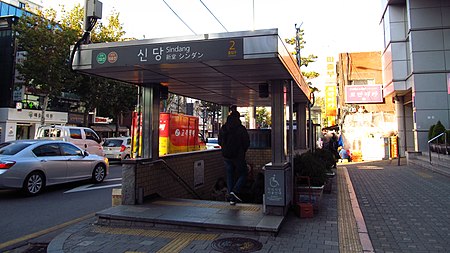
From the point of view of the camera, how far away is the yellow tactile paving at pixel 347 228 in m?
4.45

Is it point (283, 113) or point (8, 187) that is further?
point (8, 187)

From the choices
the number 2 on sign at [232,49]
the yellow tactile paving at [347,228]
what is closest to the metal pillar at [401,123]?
the yellow tactile paving at [347,228]

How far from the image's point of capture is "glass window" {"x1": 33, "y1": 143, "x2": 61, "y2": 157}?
8.97 metres

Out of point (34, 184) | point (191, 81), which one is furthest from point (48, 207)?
point (191, 81)

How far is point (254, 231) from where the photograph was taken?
4895mm

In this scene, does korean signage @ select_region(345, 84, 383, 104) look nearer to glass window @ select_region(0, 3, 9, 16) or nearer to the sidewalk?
the sidewalk

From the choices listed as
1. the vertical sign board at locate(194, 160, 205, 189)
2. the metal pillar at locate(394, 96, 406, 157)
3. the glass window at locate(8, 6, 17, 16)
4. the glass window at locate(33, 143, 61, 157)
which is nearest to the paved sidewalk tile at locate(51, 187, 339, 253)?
the vertical sign board at locate(194, 160, 205, 189)

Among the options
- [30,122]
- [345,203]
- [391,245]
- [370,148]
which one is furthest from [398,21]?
[30,122]

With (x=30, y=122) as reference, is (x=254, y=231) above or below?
below

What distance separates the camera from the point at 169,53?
5.16 m

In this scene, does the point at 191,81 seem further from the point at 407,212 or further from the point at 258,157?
the point at 407,212

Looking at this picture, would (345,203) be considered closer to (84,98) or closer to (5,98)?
(84,98)

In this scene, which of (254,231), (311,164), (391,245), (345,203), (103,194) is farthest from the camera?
(103,194)

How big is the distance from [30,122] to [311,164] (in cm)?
3073
